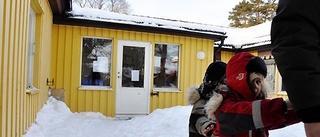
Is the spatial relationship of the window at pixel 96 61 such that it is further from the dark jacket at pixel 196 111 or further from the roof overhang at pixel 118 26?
the dark jacket at pixel 196 111

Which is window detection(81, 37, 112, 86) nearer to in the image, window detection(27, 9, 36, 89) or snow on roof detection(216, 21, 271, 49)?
window detection(27, 9, 36, 89)

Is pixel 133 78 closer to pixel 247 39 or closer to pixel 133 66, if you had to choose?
pixel 133 66

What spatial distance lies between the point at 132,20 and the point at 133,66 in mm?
1136

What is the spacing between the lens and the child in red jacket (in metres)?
1.08

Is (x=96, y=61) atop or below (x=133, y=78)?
atop

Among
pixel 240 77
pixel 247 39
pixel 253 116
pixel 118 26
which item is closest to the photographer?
pixel 253 116

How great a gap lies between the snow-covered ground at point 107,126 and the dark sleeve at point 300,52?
3597 mm

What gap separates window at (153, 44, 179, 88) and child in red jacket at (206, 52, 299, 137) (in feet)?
22.2

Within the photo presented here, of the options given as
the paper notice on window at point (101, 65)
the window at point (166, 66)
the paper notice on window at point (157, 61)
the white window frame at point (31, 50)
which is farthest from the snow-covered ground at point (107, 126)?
the paper notice on window at point (157, 61)

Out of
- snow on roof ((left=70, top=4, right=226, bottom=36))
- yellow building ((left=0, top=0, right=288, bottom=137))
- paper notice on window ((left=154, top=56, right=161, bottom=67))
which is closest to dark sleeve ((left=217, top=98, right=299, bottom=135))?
yellow building ((left=0, top=0, right=288, bottom=137))

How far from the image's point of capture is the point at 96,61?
7.70m

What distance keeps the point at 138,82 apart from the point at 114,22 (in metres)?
1.62

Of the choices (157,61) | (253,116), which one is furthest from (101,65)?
(253,116)

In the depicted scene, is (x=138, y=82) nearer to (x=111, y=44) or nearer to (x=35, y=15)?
(x=111, y=44)
